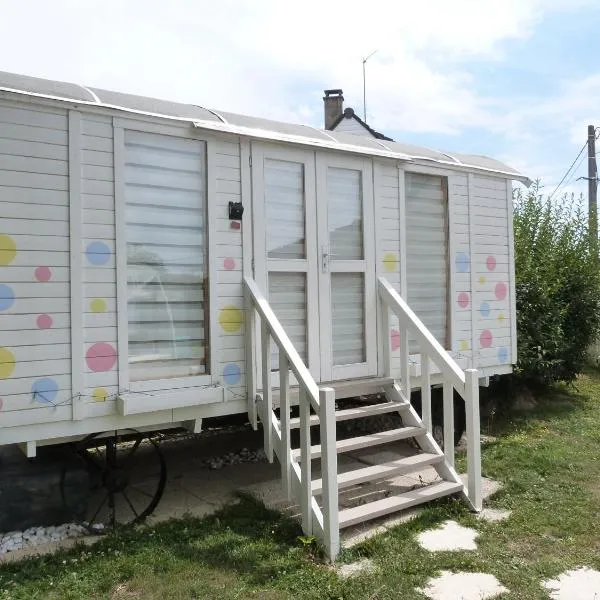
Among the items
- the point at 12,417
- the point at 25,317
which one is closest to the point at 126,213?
the point at 25,317

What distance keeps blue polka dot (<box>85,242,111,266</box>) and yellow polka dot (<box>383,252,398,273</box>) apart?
235cm

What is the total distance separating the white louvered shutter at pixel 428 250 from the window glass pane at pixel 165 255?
2033 millimetres

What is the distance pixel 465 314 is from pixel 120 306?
3.29 m

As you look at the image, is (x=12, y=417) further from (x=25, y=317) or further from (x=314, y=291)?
(x=314, y=291)

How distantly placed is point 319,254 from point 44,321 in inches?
81.8

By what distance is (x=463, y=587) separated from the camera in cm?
317

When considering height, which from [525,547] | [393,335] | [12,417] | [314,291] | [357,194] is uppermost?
[357,194]

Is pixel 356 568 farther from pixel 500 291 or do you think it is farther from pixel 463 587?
pixel 500 291

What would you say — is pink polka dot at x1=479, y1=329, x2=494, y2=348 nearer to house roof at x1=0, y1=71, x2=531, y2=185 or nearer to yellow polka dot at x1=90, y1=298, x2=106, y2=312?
house roof at x1=0, y1=71, x2=531, y2=185

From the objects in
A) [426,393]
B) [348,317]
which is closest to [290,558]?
[426,393]

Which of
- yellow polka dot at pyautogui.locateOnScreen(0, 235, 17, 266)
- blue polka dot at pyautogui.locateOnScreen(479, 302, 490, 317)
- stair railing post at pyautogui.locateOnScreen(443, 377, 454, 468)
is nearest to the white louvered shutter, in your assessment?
blue polka dot at pyautogui.locateOnScreen(479, 302, 490, 317)

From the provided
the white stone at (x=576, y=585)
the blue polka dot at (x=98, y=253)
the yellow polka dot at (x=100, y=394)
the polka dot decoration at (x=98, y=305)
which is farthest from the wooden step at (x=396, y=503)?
the blue polka dot at (x=98, y=253)

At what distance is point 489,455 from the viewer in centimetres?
551

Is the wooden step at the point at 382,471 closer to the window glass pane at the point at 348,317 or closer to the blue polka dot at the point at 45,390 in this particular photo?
the window glass pane at the point at 348,317
